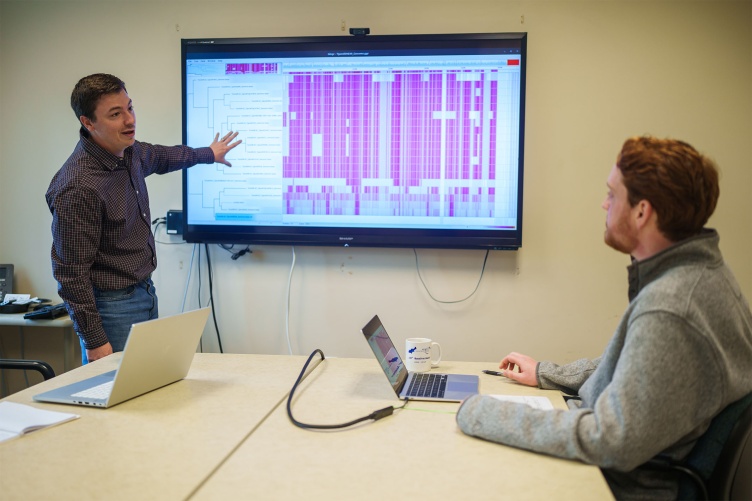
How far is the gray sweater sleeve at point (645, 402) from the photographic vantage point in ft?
4.17

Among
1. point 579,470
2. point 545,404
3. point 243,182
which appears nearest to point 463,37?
point 243,182

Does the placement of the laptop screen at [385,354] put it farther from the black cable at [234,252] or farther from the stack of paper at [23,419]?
the black cable at [234,252]

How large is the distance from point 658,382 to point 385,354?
78 centimetres

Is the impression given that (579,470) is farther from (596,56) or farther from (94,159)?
(596,56)

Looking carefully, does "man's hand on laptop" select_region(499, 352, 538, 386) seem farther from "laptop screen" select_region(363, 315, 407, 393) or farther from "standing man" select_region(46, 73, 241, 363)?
"standing man" select_region(46, 73, 241, 363)

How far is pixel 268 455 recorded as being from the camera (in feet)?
4.60

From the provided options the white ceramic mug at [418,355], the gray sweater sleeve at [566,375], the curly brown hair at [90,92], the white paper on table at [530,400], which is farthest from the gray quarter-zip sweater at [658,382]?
the curly brown hair at [90,92]

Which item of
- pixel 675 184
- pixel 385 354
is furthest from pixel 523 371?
pixel 675 184

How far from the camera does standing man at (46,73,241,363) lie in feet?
8.20

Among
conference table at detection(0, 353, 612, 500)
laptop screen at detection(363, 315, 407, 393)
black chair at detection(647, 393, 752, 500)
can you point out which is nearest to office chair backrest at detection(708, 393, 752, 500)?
black chair at detection(647, 393, 752, 500)

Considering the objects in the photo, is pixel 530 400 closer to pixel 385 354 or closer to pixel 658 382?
pixel 385 354

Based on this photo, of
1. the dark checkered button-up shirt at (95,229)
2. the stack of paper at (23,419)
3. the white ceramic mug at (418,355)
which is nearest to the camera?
the stack of paper at (23,419)

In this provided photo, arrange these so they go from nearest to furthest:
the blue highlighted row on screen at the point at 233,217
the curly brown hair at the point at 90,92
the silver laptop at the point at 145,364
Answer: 1. the silver laptop at the point at 145,364
2. the curly brown hair at the point at 90,92
3. the blue highlighted row on screen at the point at 233,217

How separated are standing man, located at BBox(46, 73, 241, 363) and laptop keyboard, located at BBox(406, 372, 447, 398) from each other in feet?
4.36
